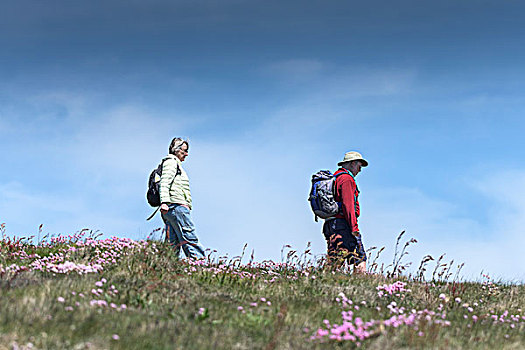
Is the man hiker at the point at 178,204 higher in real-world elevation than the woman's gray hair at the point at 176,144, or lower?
lower

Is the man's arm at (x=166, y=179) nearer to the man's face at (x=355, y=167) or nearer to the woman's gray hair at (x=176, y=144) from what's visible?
the woman's gray hair at (x=176, y=144)

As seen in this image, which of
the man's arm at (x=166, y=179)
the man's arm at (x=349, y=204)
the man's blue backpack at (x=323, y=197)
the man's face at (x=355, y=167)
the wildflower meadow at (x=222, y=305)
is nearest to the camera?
the wildflower meadow at (x=222, y=305)

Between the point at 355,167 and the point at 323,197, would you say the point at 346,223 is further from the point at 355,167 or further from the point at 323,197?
the point at 355,167

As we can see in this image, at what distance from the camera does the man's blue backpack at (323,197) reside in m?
10.8

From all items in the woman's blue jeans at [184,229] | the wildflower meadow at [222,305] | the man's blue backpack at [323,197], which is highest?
the man's blue backpack at [323,197]

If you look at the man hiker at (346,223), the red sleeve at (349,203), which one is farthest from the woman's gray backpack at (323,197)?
the red sleeve at (349,203)

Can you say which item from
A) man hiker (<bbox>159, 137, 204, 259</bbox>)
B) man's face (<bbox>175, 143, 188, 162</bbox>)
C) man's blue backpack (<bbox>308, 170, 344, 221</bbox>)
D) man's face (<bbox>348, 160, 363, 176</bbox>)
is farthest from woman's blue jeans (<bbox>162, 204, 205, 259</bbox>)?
man's face (<bbox>348, 160, 363, 176</bbox>)

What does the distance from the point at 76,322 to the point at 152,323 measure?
0.78 meters

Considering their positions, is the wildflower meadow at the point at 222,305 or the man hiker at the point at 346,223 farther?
the man hiker at the point at 346,223

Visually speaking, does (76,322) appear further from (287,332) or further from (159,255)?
(159,255)

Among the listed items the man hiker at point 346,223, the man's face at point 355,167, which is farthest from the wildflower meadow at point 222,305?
the man's face at point 355,167

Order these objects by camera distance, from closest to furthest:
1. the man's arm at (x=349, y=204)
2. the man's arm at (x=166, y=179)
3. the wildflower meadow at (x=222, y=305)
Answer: the wildflower meadow at (x=222, y=305) < the man's arm at (x=349, y=204) < the man's arm at (x=166, y=179)

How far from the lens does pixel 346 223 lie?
10867 mm

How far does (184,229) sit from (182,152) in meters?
1.66
